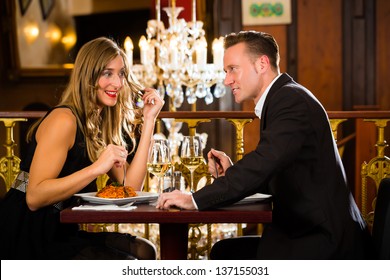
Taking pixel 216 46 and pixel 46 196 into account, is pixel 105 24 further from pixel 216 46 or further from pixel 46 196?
pixel 46 196

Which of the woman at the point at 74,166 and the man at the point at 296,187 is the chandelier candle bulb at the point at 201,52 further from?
the man at the point at 296,187

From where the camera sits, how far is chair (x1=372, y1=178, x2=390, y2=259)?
2803mm

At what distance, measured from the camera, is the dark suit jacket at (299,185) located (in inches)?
108

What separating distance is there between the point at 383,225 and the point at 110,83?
1290 mm

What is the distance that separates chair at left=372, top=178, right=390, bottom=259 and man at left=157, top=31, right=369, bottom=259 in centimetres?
6

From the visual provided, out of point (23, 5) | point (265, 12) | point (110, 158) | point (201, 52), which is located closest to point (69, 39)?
point (23, 5)

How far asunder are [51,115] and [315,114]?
107 centimetres

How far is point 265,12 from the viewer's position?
8086 millimetres

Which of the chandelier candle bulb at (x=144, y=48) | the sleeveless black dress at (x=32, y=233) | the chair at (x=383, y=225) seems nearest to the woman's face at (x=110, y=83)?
the sleeveless black dress at (x=32, y=233)

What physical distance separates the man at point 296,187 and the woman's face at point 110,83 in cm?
72

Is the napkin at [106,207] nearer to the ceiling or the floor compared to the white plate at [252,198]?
nearer to the ceiling

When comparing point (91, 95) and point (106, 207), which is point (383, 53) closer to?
point (91, 95)
